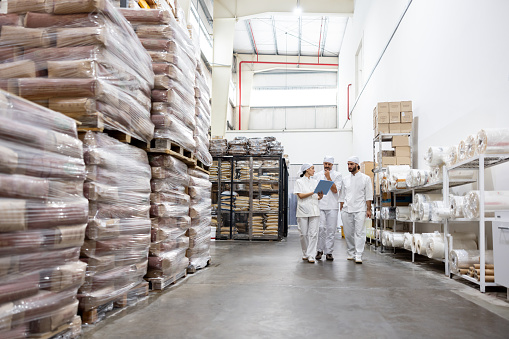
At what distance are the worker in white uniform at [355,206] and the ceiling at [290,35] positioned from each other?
11.2 m

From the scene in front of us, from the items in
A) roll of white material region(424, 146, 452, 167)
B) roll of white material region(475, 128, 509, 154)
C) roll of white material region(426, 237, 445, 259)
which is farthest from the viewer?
roll of white material region(426, 237, 445, 259)

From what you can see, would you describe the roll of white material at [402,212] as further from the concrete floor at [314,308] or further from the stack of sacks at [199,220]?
the stack of sacks at [199,220]

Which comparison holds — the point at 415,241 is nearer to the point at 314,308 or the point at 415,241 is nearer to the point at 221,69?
the point at 314,308

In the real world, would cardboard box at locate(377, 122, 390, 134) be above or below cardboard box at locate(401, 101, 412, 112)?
below

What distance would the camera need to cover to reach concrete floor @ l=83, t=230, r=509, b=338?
3.09m

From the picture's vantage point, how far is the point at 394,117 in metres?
8.55

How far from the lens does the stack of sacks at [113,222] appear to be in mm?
3258

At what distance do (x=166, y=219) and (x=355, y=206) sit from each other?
3986 mm

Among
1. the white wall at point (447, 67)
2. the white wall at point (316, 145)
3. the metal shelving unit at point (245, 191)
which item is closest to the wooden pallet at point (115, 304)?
the white wall at point (447, 67)

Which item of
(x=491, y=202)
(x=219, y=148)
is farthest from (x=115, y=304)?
(x=219, y=148)

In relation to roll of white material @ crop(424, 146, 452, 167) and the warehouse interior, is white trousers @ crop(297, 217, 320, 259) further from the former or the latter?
roll of white material @ crop(424, 146, 452, 167)

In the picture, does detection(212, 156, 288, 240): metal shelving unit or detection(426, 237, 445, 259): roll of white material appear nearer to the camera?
detection(426, 237, 445, 259): roll of white material

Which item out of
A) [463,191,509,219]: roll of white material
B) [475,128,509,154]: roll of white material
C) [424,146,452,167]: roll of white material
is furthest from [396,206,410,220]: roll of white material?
[475,128,509,154]: roll of white material

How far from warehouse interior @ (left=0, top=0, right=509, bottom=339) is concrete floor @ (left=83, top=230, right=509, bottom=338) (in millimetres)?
28
